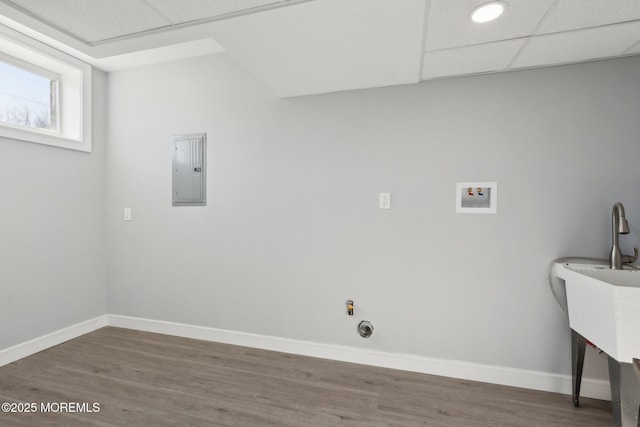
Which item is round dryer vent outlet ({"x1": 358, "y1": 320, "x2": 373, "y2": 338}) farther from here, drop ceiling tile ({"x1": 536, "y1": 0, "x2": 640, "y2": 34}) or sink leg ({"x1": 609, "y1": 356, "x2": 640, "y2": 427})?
drop ceiling tile ({"x1": 536, "y1": 0, "x2": 640, "y2": 34})

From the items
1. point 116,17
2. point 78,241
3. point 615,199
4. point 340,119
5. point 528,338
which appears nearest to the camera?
point 116,17

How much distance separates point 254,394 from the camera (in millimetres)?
2094

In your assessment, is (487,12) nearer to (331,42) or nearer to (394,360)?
(331,42)

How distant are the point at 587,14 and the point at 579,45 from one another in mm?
Result: 360

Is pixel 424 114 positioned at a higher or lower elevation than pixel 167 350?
higher

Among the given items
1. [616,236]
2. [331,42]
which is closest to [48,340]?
[331,42]

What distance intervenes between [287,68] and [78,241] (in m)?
2.59

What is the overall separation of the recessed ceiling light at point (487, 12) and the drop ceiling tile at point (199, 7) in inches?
36.8

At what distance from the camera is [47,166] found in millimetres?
2762

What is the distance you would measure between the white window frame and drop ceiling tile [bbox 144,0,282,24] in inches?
75.2

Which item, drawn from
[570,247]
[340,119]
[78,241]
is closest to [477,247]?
[570,247]

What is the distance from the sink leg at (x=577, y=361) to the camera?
1943 millimetres

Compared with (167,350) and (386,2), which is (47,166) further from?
(386,2)

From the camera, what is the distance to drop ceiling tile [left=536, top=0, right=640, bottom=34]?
4.73 ft
